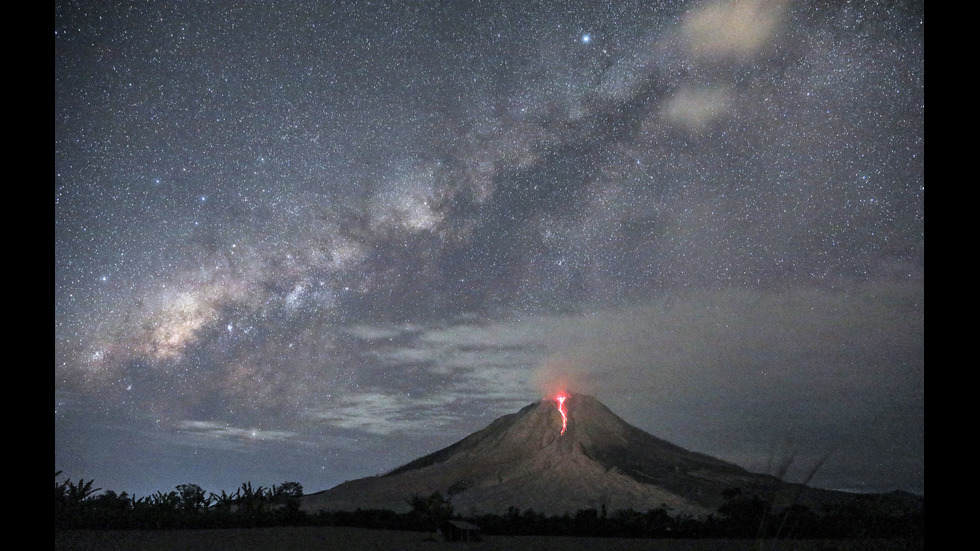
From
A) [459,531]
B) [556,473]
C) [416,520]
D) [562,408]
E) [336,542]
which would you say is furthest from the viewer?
[562,408]

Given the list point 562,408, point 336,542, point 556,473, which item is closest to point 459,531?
point 336,542

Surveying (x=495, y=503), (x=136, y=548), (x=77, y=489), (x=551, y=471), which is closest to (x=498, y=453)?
(x=551, y=471)

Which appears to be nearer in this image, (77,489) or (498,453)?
(77,489)

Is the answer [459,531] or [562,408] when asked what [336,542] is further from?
[562,408]

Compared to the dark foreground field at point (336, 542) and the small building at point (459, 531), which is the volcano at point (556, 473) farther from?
the small building at point (459, 531)

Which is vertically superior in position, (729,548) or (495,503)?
(729,548)
